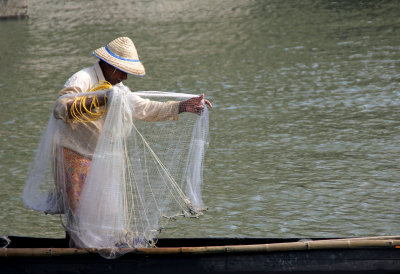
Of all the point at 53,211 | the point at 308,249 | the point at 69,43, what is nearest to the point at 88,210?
the point at 53,211

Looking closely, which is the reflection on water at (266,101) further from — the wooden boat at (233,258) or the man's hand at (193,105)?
the man's hand at (193,105)

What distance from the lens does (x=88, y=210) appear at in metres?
4.11

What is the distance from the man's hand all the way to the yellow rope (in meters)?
0.50

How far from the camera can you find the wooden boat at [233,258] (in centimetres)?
388

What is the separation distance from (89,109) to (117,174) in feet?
1.51

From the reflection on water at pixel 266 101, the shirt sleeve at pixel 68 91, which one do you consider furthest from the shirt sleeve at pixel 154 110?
the reflection on water at pixel 266 101

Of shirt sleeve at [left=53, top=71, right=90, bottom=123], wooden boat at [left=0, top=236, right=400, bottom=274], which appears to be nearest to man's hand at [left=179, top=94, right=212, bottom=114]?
shirt sleeve at [left=53, top=71, right=90, bottom=123]

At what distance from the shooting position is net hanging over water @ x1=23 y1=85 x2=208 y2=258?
409cm

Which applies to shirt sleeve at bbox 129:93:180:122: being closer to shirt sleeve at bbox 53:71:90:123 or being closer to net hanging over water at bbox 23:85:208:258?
net hanging over water at bbox 23:85:208:258

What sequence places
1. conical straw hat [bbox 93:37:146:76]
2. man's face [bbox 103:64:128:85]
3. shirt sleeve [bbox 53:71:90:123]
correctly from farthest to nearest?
1. man's face [bbox 103:64:128:85]
2. conical straw hat [bbox 93:37:146:76]
3. shirt sleeve [bbox 53:71:90:123]

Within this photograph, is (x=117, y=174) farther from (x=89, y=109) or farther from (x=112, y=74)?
(x=112, y=74)

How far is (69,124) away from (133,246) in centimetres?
86

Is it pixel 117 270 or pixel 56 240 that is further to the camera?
pixel 56 240

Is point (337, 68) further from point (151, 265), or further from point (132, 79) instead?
point (151, 265)
